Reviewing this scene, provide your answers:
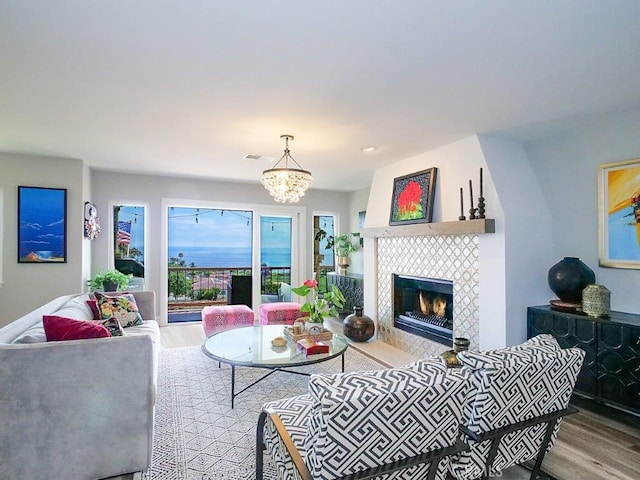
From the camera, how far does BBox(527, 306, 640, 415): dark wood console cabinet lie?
2.61 meters

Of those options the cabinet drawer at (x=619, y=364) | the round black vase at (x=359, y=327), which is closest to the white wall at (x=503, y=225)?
the cabinet drawer at (x=619, y=364)

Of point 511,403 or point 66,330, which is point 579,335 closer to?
point 511,403

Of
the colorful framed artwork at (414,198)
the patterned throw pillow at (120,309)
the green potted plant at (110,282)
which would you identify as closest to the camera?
the patterned throw pillow at (120,309)

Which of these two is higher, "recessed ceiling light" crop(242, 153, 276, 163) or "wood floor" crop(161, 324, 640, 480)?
"recessed ceiling light" crop(242, 153, 276, 163)

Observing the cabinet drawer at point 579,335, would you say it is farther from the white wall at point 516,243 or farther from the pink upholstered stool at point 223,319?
the pink upholstered stool at point 223,319

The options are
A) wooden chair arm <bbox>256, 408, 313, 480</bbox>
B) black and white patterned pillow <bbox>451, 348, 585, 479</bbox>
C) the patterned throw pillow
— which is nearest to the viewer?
wooden chair arm <bbox>256, 408, 313, 480</bbox>

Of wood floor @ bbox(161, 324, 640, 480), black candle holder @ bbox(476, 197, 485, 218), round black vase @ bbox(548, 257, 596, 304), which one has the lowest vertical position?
wood floor @ bbox(161, 324, 640, 480)

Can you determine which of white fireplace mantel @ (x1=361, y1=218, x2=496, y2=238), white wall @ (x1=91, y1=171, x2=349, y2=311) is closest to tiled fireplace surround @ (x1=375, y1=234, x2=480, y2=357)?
white fireplace mantel @ (x1=361, y1=218, x2=496, y2=238)

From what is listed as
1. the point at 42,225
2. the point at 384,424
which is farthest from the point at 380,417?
the point at 42,225

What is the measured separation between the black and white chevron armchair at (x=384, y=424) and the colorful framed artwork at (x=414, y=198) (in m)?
2.78

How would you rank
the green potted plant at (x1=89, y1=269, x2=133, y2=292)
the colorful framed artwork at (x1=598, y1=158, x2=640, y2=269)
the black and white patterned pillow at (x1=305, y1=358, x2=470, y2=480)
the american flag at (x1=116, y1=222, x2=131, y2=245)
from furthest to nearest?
the american flag at (x1=116, y1=222, x2=131, y2=245)
the green potted plant at (x1=89, y1=269, x2=133, y2=292)
the colorful framed artwork at (x1=598, y1=158, x2=640, y2=269)
the black and white patterned pillow at (x1=305, y1=358, x2=470, y2=480)

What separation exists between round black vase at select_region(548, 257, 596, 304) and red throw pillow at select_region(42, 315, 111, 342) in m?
3.74

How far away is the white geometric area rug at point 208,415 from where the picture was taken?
2145mm

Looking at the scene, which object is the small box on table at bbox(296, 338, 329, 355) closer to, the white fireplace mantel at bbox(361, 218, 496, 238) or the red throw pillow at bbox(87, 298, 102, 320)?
the white fireplace mantel at bbox(361, 218, 496, 238)
